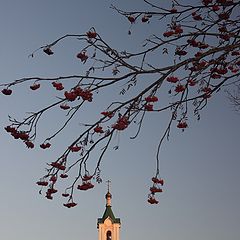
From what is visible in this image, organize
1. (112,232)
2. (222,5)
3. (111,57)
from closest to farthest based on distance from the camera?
(111,57)
(222,5)
(112,232)

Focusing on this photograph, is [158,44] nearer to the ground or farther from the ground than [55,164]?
farther from the ground

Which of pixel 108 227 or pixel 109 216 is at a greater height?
pixel 109 216

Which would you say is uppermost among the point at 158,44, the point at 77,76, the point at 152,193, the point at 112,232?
the point at 112,232

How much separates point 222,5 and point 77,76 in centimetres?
146

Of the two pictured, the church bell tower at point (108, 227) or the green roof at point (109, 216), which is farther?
the green roof at point (109, 216)

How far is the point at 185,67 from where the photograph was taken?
15.8 ft

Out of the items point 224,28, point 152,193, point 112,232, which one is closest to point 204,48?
point 224,28

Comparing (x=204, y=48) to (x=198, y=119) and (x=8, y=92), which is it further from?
(x=8, y=92)

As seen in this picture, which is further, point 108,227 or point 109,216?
point 109,216

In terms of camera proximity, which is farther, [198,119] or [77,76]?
[198,119]

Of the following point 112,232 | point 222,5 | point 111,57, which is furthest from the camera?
point 112,232

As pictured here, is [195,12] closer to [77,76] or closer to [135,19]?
[135,19]

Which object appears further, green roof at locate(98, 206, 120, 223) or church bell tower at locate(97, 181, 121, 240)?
green roof at locate(98, 206, 120, 223)

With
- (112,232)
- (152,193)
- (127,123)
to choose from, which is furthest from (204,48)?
(112,232)
